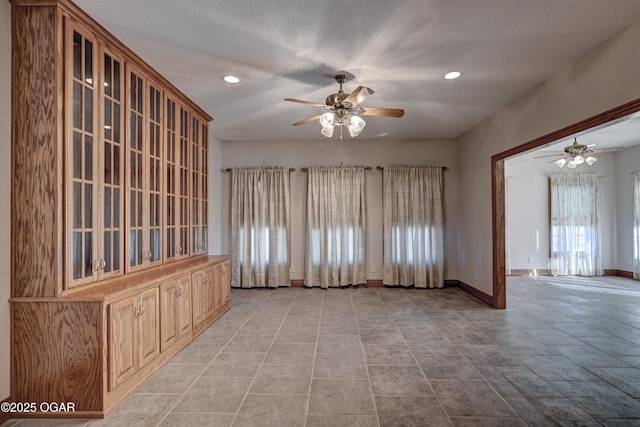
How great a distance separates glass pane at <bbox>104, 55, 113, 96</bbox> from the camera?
252cm

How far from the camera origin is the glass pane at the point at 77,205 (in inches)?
86.6

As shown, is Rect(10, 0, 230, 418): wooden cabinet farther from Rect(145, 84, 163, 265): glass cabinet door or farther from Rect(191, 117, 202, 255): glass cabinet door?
Rect(191, 117, 202, 255): glass cabinet door

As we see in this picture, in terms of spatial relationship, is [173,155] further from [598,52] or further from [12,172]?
[598,52]

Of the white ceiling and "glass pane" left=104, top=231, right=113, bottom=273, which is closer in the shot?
the white ceiling

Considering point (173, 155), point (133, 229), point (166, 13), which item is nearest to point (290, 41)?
point (166, 13)

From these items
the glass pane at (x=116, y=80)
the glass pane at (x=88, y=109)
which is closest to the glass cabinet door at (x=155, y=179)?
the glass pane at (x=116, y=80)

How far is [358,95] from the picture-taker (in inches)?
110

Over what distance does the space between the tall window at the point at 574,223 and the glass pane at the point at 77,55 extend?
28.4ft

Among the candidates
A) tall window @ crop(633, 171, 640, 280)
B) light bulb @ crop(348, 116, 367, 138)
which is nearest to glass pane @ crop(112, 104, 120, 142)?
light bulb @ crop(348, 116, 367, 138)

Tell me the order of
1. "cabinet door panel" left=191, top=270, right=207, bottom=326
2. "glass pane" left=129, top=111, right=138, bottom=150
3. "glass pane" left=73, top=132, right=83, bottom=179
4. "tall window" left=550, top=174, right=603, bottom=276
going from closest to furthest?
1. "glass pane" left=73, top=132, right=83, bottom=179
2. "glass pane" left=129, top=111, right=138, bottom=150
3. "cabinet door panel" left=191, top=270, right=207, bottom=326
4. "tall window" left=550, top=174, right=603, bottom=276

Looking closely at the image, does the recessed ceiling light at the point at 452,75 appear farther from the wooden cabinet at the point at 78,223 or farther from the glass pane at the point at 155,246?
the glass pane at the point at 155,246

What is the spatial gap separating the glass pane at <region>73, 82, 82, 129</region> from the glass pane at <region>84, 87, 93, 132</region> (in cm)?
4

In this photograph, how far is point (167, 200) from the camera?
3416 millimetres

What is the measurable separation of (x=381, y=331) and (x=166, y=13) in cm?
372
